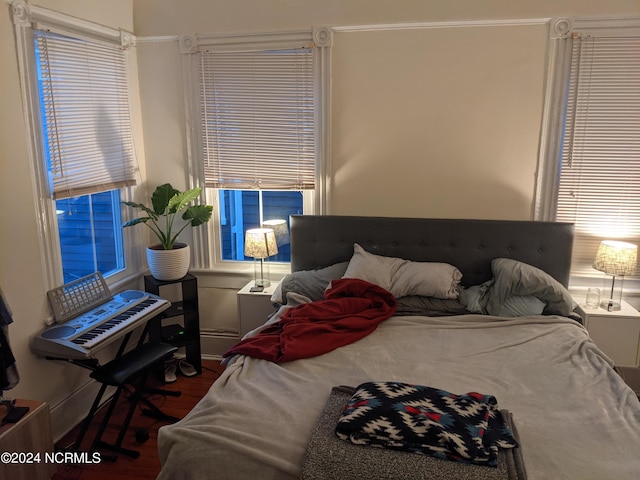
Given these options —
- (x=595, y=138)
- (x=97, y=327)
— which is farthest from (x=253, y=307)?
(x=595, y=138)

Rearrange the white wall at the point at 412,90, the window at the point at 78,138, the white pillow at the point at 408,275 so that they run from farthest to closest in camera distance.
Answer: the white wall at the point at 412,90 → the white pillow at the point at 408,275 → the window at the point at 78,138

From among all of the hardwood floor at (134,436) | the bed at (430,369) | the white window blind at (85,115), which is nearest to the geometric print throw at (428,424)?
the bed at (430,369)

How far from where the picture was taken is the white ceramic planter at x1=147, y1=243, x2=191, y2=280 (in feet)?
10.9

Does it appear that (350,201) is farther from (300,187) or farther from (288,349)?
(288,349)

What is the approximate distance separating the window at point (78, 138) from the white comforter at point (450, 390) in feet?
4.65

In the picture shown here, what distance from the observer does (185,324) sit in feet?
11.6

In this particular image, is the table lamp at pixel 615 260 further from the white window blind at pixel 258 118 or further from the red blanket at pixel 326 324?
the white window blind at pixel 258 118

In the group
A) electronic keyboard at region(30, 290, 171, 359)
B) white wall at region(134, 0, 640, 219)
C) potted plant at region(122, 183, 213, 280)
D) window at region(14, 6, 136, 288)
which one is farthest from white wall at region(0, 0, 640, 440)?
potted plant at region(122, 183, 213, 280)

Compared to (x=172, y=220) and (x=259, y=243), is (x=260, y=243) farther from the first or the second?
(x=172, y=220)

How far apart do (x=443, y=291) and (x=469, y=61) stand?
1.51m

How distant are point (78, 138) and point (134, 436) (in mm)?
1771

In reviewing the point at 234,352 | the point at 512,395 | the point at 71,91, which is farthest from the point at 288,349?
the point at 71,91

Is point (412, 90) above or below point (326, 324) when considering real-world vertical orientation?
above

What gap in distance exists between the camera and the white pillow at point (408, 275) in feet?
10.0
